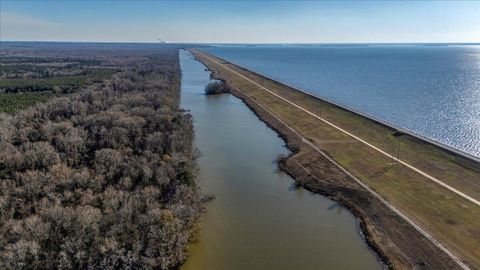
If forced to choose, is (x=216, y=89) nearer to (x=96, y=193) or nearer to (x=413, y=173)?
(x=413, y=173)

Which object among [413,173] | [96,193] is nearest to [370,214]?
[413,173]

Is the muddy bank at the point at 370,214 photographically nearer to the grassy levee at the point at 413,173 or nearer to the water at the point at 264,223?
the water at the point at 264,223

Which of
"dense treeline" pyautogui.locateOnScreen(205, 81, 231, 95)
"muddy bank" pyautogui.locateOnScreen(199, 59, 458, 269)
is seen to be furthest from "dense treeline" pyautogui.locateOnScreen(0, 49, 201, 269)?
"dense treeline" pyautogui.locateOnScreen(205, 81, 231, 95)

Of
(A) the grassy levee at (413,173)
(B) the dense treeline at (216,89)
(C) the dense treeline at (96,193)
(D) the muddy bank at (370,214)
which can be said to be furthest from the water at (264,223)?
(B) the dense treeline at (216,89)

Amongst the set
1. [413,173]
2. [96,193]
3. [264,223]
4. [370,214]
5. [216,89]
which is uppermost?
[96,193]

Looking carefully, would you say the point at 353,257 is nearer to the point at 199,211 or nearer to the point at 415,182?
the point at 199,211

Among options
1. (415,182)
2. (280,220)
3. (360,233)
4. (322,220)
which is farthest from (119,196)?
(415,182)

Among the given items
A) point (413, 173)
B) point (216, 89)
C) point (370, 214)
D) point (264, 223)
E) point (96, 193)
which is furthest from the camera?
point (216, 89)
